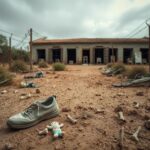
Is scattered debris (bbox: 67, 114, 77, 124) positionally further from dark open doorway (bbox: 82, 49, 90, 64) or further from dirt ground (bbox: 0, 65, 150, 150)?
dark open doorway (bbox: 82, 49, 90, 64)

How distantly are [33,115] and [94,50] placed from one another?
2039 cm

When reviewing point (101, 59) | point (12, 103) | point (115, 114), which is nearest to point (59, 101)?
point (12, 103)

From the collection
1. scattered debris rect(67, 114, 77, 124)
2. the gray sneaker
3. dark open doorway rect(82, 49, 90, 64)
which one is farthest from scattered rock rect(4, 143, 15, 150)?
dark open doorway rect(82, 49, 90, 64)

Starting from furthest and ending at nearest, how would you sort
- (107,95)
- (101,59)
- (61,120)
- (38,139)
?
(101,59)
(107,95)
(61,120)
(38,139)

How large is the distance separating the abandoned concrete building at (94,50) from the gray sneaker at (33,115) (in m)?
19.7

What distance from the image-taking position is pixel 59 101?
3.87m

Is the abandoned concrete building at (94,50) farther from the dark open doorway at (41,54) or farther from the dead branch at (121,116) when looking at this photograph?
the dead branch at (121,116)

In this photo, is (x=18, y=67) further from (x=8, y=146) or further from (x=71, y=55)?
(x=71, y=55)

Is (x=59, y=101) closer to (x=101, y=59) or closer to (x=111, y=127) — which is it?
(x=111, y=127)

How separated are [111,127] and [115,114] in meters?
0.47

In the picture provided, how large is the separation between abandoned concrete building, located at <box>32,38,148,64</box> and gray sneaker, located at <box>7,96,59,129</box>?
19.7 m

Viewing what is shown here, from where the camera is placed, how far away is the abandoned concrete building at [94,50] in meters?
22.5

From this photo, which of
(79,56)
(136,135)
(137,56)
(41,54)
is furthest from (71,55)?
(136,135)

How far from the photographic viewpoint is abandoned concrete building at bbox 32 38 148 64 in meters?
22.5
